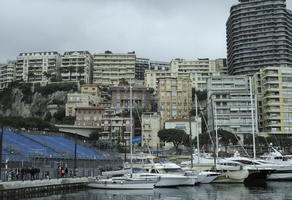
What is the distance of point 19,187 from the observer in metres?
35.9

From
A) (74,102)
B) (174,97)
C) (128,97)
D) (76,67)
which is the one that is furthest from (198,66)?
(74,102)

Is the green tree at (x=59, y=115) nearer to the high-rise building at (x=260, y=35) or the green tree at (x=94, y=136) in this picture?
the green tree at (x=94, y=136)

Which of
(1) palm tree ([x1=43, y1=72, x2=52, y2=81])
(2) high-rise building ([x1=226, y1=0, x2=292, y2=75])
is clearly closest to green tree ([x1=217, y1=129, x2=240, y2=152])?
(2) high-rise building ([x1=226, y1=0, x2=292, y2=75])

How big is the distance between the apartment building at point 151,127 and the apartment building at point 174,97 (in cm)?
1456

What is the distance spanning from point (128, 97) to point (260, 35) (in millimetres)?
68773

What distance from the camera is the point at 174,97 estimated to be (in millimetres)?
145500

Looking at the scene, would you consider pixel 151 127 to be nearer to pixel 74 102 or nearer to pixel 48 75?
pixel 74 102

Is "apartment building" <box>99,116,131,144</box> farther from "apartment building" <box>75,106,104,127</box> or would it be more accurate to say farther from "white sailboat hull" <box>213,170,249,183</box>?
"white sailboat hull" <box>213,170,249,183</box>

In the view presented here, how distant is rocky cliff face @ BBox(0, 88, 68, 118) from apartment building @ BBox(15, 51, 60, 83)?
22.7m

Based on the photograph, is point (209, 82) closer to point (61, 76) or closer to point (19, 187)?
point (61, 76)

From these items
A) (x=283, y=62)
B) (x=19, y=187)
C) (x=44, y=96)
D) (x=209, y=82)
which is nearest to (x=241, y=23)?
(x=283, y=62)

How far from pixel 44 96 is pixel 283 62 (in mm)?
104390

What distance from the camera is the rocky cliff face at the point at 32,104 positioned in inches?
6043

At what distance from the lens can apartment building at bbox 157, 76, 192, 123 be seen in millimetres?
143375
